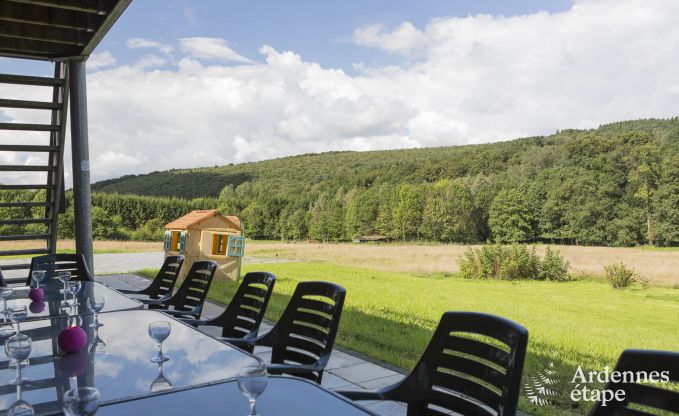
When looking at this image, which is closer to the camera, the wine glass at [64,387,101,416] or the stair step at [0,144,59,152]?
the wine glass at [64,387,101,416]

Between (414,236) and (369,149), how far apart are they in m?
4.70

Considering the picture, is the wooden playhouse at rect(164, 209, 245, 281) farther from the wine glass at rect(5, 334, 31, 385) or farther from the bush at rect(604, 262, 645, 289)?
the wine glass at rect(5, 334, 31, 385)

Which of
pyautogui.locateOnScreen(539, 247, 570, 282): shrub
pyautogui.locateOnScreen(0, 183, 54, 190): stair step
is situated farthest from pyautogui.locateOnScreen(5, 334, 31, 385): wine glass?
pyautogui.locateOnScreen(539, 247, 570, 282): shrub

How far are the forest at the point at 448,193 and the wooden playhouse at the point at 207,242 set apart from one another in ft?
11.6

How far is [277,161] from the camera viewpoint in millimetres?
16297

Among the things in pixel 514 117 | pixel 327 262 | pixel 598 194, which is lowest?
pixel 327 262

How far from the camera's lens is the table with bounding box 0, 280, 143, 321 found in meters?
2.44

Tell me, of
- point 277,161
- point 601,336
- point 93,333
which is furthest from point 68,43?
point 277,161

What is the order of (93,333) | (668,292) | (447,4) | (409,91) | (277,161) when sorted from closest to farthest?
(93,333) < (668,292) < (447,4) < (409,91) < (277,161)

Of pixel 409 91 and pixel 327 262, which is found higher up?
pixel 409 91

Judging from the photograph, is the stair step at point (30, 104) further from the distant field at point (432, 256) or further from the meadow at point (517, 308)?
the distant field at point (432, 256)

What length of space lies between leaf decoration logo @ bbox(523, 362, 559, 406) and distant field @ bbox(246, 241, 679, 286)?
4559 mm

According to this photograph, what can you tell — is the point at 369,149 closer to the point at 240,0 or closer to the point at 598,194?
the point at 240,0

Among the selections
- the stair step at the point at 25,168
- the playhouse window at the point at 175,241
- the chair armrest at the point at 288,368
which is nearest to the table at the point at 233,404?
the chair armrest at the point at 288,368
